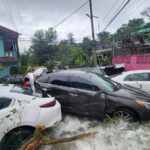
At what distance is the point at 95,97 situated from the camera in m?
6.20

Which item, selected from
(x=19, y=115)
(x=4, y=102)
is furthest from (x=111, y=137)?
(x=4, y=102)

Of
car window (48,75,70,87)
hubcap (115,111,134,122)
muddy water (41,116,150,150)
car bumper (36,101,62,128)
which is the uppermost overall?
car window (48,75,70,87)

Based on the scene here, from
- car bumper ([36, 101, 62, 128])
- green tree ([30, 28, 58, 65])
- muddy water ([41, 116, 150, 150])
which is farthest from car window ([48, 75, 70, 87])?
green tree ([30, 28, 58, 65])

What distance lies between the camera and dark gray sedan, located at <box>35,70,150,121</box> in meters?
5.86

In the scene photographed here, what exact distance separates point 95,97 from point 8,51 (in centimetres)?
1851

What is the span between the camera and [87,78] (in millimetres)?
6590

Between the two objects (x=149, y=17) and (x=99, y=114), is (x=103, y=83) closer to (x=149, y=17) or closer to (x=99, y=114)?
(x=99, y=114)

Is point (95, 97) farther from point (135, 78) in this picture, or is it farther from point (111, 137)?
point (135, 78)

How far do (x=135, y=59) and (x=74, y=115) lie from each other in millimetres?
12177

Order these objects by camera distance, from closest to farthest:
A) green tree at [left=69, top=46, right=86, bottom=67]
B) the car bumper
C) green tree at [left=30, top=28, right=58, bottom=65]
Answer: the car bumper < green tree at [left=69, top=46, right=86, bottom=67] < green tree at [left=30, top=28, right=58, bottom=65]

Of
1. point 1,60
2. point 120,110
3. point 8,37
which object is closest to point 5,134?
point 120,110

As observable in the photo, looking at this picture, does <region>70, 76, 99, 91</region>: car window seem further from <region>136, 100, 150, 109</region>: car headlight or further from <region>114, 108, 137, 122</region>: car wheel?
<region>136, 100, 150, 109</region>: car headlight

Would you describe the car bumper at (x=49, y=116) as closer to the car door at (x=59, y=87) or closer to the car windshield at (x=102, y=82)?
the car door at (x=59, y=87)

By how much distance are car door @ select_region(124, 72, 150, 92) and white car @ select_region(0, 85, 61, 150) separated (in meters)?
4.95
